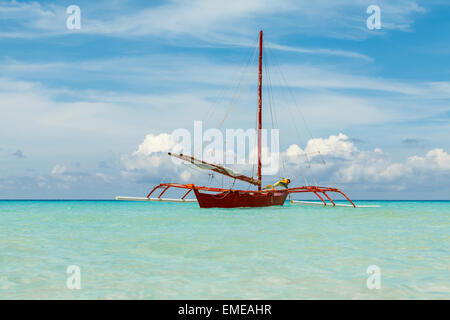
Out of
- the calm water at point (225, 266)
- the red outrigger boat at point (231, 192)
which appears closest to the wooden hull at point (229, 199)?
the red outrigger boat at point (231, 192)

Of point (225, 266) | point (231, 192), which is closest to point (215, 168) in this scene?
point (231, 192)

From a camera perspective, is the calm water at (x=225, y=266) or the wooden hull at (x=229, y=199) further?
the wooden hull at (x=229, y=199)

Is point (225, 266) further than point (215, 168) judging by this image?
No

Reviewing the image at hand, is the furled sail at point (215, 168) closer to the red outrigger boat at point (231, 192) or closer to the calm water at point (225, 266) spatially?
the red outrigger boat at point (231, 192)

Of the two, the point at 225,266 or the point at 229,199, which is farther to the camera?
the point at 229,199

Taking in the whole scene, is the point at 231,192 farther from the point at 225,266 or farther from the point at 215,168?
the point at 225,266

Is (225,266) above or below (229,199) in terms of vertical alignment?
above

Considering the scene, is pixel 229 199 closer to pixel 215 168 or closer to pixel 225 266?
pixel 215 168

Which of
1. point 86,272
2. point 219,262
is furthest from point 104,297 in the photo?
point 219,262

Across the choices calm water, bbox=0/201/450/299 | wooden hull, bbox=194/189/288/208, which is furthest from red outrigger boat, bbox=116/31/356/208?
calm water, bbox=0/201/450/299

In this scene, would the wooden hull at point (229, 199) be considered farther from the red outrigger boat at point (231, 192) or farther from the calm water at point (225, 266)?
the calm water at point (225, 266)

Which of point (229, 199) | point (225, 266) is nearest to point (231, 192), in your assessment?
point (229, 199)

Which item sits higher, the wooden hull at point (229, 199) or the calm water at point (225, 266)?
the calm water at point (225, 266)
